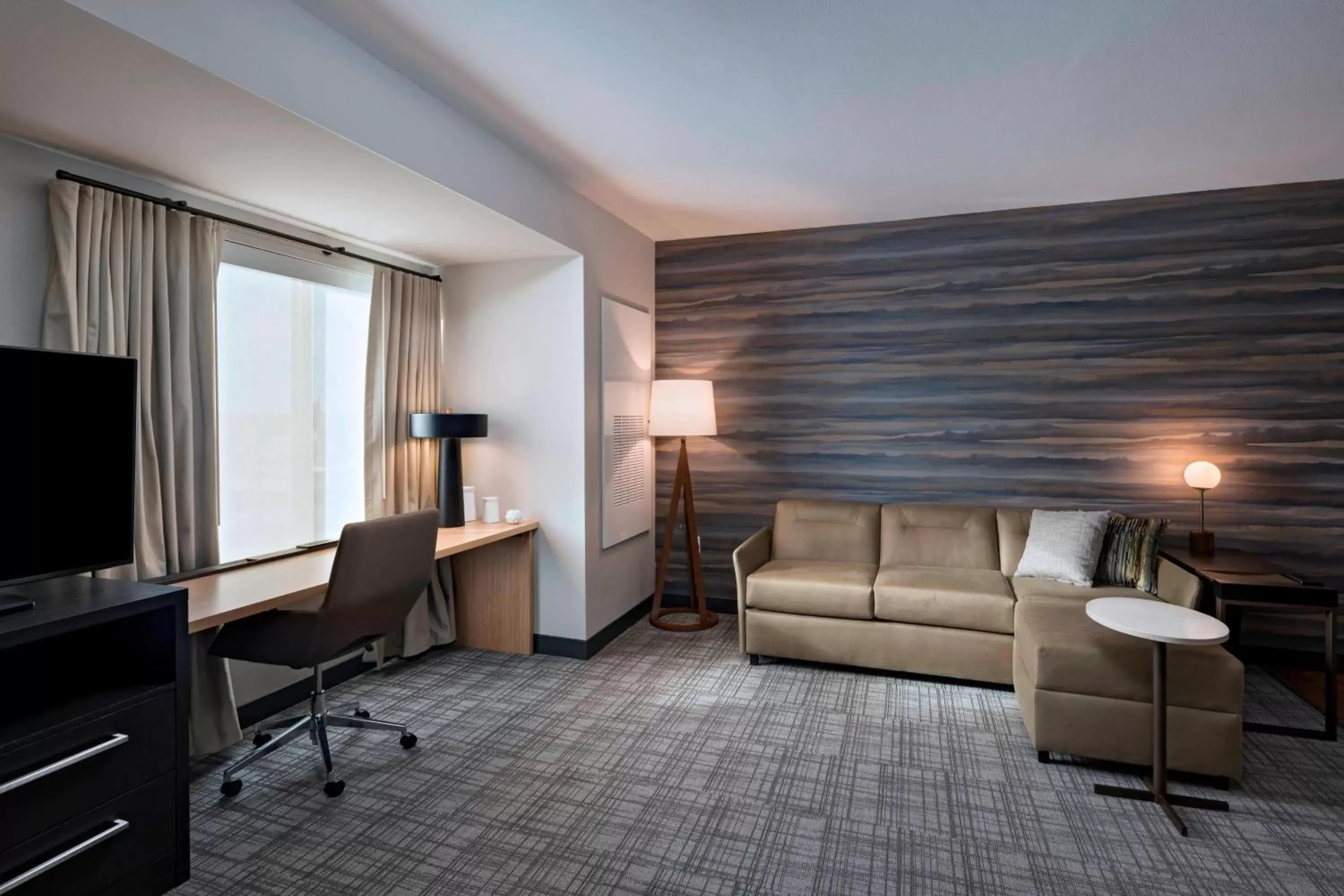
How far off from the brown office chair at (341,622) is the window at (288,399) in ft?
2.07

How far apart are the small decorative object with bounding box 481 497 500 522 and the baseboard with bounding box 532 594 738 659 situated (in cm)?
70

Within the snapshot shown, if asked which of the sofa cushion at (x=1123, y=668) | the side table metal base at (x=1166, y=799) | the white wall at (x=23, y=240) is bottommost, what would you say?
the side table metal base at (x=1166, y=799)

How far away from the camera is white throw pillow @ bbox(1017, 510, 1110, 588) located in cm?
350

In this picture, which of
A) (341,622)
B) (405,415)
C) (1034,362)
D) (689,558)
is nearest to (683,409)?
(689,558)

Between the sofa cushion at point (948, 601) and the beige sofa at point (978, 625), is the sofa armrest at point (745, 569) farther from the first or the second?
the sofa cushion at point (948, 601)

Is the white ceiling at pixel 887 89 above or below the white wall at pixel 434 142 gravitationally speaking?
above

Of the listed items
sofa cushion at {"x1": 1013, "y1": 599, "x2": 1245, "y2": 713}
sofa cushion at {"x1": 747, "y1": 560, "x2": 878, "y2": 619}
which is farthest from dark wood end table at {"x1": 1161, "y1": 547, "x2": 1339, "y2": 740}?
sofa cushion at {"x1": 747, "y1": 560, "x2": 878, "y2": 619}

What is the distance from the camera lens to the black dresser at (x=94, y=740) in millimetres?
1614

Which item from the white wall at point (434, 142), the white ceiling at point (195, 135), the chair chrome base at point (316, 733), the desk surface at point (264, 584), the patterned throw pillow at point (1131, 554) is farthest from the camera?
the patterned throw pillow at point (1131, 554)

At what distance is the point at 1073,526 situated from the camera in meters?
3.62

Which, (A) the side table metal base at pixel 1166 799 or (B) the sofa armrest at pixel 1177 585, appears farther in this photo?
(B) the sofa armrest at pixel 1177 585

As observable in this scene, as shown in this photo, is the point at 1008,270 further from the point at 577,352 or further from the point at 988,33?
the point at 577,352

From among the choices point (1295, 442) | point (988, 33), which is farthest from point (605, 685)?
point (1295, 442)

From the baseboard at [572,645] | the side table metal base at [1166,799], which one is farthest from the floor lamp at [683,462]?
the side table metal base at [1166,799]
